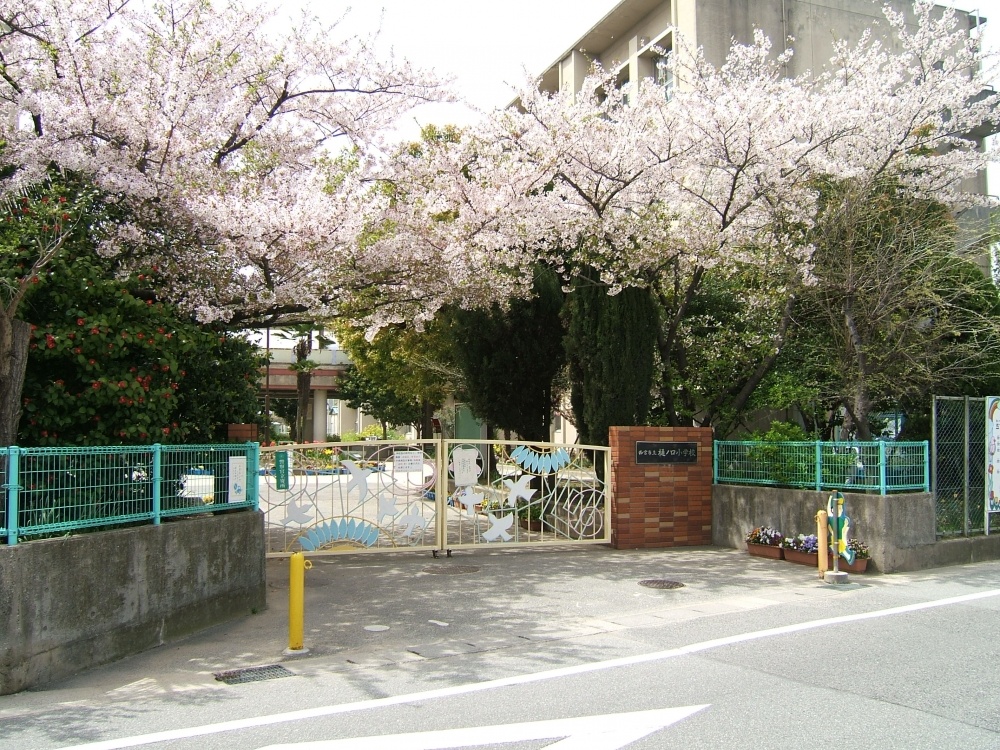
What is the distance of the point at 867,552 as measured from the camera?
36.1 feet

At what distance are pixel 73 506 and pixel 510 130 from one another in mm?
9091

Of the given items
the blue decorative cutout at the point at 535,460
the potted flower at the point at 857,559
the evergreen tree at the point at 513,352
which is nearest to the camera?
the potted flower at the point at 857,559

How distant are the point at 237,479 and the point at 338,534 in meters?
2.98

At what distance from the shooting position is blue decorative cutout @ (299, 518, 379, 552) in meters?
11.5

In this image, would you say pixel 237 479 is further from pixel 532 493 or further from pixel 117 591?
pixel 532 493

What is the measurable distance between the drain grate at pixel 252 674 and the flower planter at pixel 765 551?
7.86m

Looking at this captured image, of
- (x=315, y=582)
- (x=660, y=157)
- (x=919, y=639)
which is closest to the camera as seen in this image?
(x=919, y=639)

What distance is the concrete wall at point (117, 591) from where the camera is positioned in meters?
6.05

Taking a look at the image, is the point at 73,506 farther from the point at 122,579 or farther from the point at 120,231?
the point at 120,231

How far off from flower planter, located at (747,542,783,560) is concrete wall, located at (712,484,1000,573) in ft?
1.14

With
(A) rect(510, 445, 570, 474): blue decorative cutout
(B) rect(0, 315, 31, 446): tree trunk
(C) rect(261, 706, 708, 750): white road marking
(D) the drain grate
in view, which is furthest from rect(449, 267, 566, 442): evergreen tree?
(C) rect(261, 706, 708, 750): white road marking

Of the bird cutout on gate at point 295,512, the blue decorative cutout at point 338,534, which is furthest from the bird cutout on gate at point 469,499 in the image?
the bird cutout on gate at point 295,512

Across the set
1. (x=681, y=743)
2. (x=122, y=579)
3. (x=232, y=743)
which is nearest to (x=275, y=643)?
(x=122, y=579)

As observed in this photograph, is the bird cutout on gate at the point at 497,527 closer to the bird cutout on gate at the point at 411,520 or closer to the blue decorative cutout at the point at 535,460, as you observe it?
the blue decorative cutout at the point at 535,460
